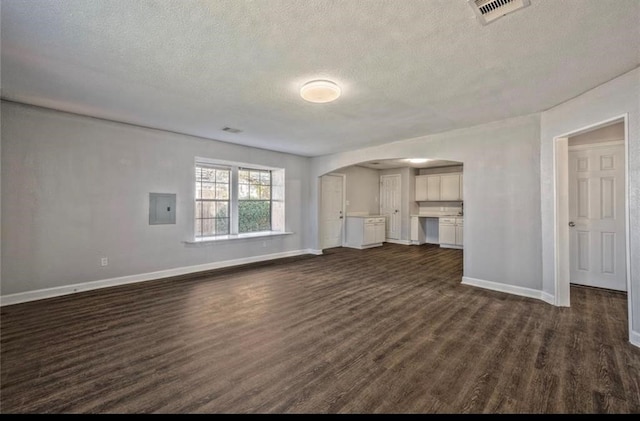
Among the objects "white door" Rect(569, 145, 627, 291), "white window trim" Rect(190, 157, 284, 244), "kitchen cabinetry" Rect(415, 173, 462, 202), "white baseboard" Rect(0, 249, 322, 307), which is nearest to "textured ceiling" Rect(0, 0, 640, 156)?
"white door" Rect(569, 145, 627, 291)

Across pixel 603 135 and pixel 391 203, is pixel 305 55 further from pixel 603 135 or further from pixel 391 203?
pixel 391 203

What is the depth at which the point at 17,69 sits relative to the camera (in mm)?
2666

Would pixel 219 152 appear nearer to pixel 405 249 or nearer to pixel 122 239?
Answer: pixel 122 239

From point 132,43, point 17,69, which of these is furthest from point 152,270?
point 132,43

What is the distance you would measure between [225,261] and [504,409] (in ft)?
16.4

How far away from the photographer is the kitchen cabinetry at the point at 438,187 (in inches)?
320

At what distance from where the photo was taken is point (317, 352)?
2.38 meters

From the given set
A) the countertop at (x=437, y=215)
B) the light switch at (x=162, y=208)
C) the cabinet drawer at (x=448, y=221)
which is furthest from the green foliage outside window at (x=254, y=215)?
the cabinet drawer at (x=448, y=221)

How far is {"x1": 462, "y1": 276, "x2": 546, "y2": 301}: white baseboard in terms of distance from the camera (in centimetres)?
375

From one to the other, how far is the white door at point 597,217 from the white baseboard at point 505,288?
4.18 feet

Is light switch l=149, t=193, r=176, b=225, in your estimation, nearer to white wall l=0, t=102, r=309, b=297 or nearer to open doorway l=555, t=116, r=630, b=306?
white wall l=0, t=102, r=309, b=297

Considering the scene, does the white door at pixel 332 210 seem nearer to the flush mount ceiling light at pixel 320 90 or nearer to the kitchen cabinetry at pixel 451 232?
the kitchen cabinetry at pixel 451 232

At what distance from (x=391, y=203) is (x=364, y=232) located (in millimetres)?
1857

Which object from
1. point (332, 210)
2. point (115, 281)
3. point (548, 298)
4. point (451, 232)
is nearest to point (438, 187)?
point (451, 232)
